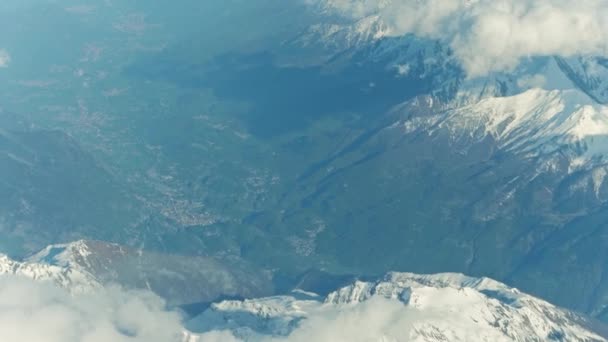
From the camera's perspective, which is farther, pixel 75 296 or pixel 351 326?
pixel 75 296

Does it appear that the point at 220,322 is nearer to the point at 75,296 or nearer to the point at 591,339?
the point at 75,296

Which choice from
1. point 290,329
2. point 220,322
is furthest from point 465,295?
point 220,322

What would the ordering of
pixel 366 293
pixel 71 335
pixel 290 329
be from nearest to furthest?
pixel 71 335, pixel 290 329, pixel 366 293

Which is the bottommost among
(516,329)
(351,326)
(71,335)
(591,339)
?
(591,339)

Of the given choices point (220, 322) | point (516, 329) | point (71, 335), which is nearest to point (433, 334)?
point (516, 329)

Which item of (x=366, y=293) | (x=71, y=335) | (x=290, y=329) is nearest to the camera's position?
(x=71, y=335)

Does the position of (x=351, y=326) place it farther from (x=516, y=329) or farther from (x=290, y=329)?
(x=516, y=329)

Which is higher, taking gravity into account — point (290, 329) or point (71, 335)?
point (71, 335)
